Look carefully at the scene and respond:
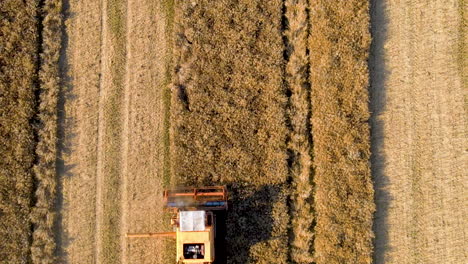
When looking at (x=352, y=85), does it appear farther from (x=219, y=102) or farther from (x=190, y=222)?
(x=190, y=222)

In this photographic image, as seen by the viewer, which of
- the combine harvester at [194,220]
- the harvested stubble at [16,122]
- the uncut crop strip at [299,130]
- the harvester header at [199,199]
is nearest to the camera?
the combine harvester at [194,220]

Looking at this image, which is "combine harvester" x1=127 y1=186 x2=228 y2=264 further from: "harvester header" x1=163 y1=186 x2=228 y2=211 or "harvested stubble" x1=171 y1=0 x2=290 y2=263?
"harvested stubble" x1=171 y1=0 x2=290 y2=263

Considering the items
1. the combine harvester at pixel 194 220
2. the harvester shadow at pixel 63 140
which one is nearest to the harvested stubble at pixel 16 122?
the harvester shadow at pixel 63 140

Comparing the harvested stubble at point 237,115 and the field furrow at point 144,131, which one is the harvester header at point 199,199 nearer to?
the harvested stubble at point 237,115

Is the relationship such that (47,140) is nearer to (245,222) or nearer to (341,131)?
(245,222)

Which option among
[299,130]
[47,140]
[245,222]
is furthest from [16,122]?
[299,130]

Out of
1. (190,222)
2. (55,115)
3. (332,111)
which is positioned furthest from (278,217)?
(55,115)

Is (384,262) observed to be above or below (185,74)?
below
